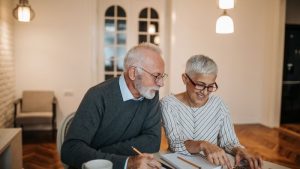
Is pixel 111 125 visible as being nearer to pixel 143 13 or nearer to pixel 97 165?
pixel 97 165

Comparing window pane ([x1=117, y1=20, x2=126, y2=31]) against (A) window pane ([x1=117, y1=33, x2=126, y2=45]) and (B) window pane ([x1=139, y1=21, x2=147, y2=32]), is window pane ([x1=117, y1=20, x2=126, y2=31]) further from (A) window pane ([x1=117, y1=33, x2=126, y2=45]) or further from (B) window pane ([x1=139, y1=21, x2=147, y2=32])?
(B) window pane ([x1=139, y1=21, x2=147, y2=32])

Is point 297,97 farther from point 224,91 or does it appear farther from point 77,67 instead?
point 77,67

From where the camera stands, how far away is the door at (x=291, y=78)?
6.04m

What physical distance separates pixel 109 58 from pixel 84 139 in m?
4.47

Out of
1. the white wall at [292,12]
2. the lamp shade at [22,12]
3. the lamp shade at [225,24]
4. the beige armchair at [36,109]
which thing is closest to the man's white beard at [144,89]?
the lamp shade at [225,24]

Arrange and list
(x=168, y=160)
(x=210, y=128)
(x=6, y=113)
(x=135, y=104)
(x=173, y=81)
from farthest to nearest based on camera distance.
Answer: (x=173, y=81), (x=6, y=113), (x=210, y=128), (x=135, y=104), (x=168, y=160)

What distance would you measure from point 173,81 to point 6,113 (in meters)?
3.01

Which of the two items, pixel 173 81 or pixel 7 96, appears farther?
pixel 173 81

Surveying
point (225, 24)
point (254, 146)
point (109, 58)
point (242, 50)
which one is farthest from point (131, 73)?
point (242, 50)

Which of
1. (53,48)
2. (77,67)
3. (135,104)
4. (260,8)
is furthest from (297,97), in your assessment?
(135,104)

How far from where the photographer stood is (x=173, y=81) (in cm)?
567

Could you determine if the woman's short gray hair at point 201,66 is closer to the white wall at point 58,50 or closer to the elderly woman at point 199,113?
the elderly woman at point 199,113

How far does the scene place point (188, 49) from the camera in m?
5.70

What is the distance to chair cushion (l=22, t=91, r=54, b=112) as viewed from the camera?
4.90m
